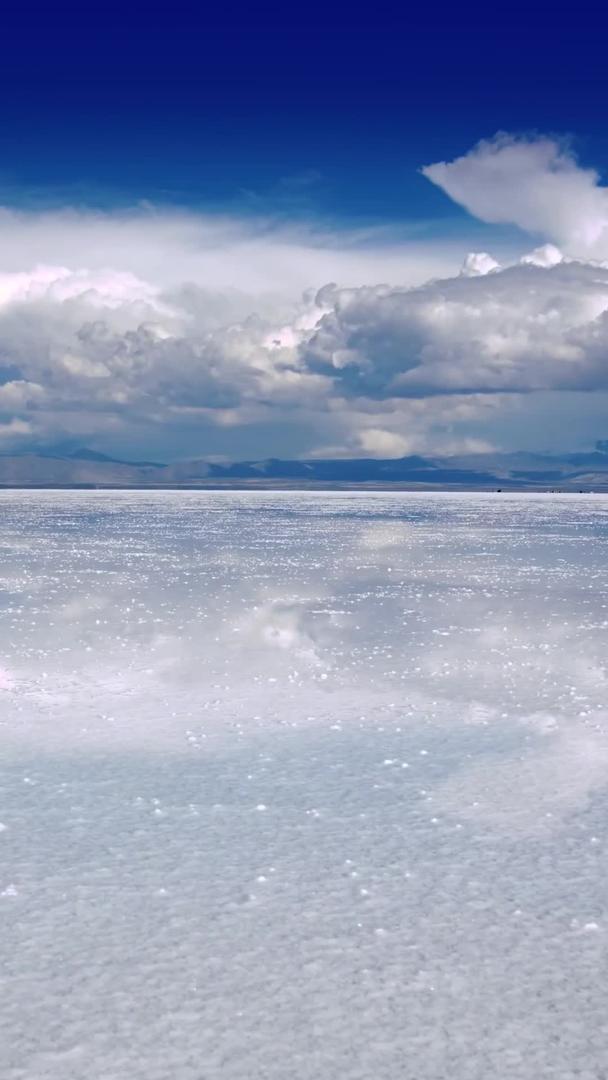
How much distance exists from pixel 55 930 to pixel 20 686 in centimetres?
849

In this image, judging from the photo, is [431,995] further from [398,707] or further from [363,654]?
[363,654]

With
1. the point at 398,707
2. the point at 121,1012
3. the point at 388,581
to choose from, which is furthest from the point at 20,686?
the point at 388,581

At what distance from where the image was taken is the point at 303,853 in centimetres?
832

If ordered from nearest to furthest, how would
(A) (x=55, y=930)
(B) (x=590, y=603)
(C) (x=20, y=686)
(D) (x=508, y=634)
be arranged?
(A) (x=55, y=930), (C) (x=20, y=686), (D) (x=508, y=634), (B) (x=590, y=603)

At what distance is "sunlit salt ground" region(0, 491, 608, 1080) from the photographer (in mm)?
5551

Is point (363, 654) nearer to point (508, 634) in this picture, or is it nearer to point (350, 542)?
point (508, 634)

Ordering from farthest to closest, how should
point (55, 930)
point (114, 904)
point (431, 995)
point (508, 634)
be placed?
point (508, 634)
point (114, 904)
point (55, 930)
point (431, 995)

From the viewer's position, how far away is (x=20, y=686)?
48.9ft

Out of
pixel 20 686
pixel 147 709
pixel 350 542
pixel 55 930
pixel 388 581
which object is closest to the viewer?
pixel 55 930

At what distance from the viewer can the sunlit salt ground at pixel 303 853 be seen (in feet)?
18.2

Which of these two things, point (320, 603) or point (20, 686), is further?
point (320, 603)

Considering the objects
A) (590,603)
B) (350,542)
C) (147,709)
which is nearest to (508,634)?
(590,603)

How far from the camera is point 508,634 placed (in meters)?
20.1

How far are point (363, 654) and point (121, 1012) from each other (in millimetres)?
12297
